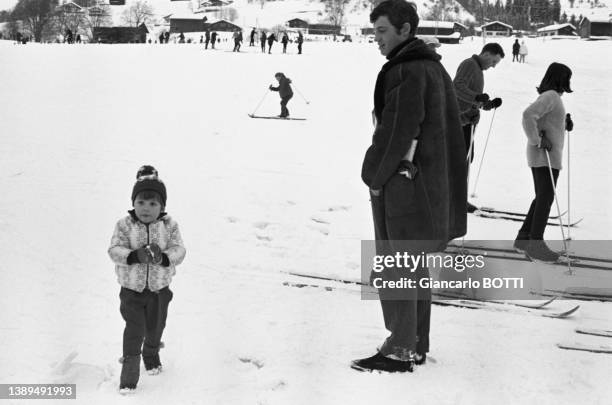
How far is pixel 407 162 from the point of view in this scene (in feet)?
9.92

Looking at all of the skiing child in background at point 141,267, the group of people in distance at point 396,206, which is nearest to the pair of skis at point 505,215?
the group of people in distance at point 396,206

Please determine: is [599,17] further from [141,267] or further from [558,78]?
[141,267]

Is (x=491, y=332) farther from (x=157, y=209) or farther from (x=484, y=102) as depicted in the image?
(x=484, y=102)

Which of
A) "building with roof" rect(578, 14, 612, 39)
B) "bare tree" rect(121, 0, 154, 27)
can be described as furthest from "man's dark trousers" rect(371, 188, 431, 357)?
"bare tree" rect(121, 0, 154, 27)

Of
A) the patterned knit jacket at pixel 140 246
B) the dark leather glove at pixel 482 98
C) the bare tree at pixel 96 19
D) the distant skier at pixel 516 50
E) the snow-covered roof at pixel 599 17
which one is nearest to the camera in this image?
the patterned knit jacket at pixel 140 246

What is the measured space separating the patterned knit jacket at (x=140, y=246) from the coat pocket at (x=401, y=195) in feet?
3.21

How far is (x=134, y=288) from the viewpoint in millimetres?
2971

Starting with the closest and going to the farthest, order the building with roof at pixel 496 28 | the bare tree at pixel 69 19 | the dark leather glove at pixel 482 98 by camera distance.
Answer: the dark leather glove at pixel 482 98 → the building with roof at pixel 496 28 → the bare tree at pixel 69 19

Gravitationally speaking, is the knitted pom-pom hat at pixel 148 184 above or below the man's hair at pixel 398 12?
below

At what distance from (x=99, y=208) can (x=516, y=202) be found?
4.81 metres

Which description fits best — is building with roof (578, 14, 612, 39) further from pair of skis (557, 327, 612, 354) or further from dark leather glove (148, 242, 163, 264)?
dark leather glove (148, 242, 163, 264)

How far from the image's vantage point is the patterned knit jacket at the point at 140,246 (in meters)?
2.96

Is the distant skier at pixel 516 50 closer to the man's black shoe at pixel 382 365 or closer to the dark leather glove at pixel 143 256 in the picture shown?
the man's black shoe at pixel 382 365

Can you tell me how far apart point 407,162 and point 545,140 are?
2.82 m
